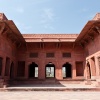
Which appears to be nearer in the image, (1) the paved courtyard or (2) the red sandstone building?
(1) the paved courtyard

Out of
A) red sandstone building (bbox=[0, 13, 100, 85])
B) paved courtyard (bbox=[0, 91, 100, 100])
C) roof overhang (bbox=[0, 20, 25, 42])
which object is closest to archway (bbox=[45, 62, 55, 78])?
red sandstone building (bbox=[0, 13, 100, 85])

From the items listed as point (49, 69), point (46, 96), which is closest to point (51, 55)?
point (46, 96)

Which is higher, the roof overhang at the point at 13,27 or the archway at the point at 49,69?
the roof overhang at the point at 13,27

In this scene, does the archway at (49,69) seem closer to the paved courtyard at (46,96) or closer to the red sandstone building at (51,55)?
the red sandstone building at (51,55)

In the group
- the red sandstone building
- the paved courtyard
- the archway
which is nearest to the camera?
the paved courtyard

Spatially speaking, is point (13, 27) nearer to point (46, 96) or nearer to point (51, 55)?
point (51, 55)

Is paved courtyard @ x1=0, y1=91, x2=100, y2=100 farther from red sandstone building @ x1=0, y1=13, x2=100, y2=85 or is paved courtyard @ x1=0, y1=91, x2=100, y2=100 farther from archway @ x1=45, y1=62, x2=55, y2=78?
archway @ x1=45, y1=62, x2=55, y2=78

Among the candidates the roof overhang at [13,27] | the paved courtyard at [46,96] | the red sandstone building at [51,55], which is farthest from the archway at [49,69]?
the paved courtyard at [46,96]

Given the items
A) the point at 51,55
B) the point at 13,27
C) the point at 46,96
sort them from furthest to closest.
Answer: the point at 51,55 < the point at 13,27 < the point at 46,96

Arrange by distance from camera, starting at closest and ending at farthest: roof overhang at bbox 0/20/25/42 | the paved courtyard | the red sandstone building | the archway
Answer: the paved courtyard, roof overhang at bbox 0/20/25/42, the red sandstone building, the archway

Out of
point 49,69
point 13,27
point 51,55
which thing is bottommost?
point 49,69

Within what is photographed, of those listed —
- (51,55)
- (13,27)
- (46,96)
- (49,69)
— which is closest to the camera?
(46,96)

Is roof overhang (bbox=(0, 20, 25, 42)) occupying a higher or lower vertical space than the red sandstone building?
higher

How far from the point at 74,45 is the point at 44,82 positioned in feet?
18.4
